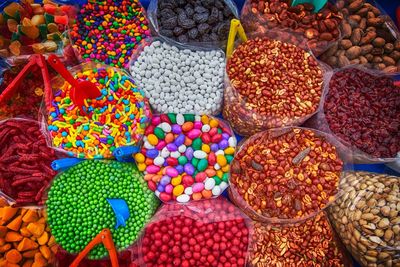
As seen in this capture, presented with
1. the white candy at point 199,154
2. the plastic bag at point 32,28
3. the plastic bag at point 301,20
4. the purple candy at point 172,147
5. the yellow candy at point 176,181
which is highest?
the plastic bag at point 301,20

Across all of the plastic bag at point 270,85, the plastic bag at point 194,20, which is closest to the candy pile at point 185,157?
the plastic bag at point 270,85

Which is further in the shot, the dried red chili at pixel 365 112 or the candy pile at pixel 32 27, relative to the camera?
the candy pile at pixel 32 27

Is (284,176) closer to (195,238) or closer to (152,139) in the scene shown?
(195,238)

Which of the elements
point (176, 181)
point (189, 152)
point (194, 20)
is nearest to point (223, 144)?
point (189, 152)

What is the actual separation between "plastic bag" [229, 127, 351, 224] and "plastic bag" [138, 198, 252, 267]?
0.12 metres

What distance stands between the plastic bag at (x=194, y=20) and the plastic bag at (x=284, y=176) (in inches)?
23.3

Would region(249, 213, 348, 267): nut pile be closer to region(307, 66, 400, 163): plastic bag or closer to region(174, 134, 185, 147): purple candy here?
region(307, 66, 400, 163): plastic bag

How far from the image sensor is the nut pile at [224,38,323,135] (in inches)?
64.2

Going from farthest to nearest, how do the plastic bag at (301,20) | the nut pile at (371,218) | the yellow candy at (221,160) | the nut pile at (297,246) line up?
the plastic bag at (301,20), the yellow candy at (221,160), the nut pile at (297,246), the nut pile at (371,218)

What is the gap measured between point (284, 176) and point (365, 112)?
56 cm

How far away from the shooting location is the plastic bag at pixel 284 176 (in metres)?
1.51

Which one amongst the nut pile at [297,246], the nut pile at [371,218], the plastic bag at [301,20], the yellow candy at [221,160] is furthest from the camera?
the plastic bag at [301,20]

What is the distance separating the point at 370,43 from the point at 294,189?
39.1 inches

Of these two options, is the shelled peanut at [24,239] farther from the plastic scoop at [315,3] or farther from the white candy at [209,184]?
the plastic scoop at [315,3]
